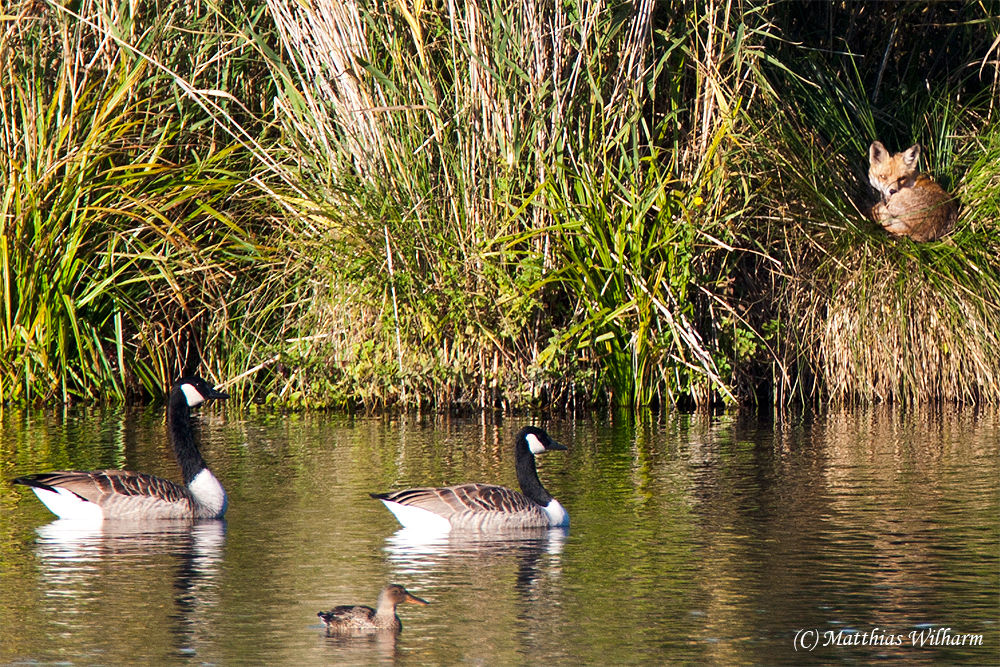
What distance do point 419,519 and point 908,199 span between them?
7.07 metres

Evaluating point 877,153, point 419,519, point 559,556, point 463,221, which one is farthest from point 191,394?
point 877,153

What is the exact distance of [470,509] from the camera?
26.6 ft

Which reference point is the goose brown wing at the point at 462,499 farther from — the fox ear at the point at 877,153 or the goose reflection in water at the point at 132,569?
the fox ear at the point at 877,153

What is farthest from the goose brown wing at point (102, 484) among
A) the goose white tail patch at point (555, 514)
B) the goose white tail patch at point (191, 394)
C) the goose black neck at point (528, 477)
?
the goose white tail patch at point (555, 514)

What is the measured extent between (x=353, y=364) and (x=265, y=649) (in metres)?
7.28

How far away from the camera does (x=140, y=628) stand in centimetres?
610

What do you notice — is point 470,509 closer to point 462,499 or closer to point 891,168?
point 462,499

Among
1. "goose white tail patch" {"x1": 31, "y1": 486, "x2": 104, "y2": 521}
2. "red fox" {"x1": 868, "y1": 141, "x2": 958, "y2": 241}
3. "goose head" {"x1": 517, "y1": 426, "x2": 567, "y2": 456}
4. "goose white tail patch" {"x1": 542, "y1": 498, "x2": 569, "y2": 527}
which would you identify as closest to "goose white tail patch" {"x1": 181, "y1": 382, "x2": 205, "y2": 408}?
"goose white tail patch" {"x1": 31, "y1": 486, "x2": 104, "y2": 521}

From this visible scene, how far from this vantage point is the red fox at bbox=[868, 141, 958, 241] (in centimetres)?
1352

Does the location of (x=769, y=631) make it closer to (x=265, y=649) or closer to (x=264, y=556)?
(x=265, y=649)

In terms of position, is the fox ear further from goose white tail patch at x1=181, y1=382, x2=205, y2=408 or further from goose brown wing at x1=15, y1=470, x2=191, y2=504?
goose brown wing at x1=15, y1=470, x2=191, y2=504

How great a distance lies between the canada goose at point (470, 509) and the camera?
316 inches

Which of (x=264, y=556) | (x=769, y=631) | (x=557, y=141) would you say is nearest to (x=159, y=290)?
(x=557, y=141)

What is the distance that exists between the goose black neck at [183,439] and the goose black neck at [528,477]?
68.7 inches
